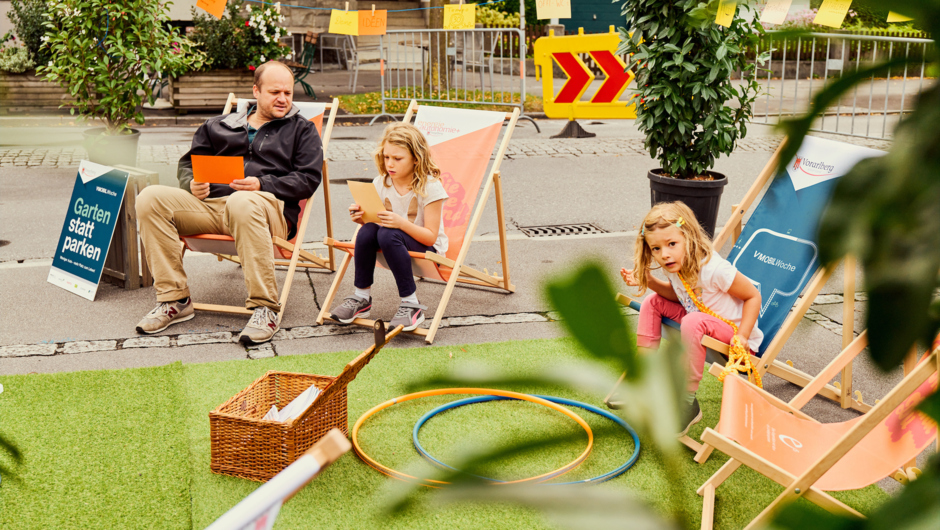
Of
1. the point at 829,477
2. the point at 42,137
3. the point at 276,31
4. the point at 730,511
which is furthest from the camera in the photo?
the point at 276,31

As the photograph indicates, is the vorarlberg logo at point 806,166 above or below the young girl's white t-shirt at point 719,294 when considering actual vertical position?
above

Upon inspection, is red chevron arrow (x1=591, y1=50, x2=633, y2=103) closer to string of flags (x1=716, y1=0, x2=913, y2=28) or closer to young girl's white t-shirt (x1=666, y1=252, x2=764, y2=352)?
young girl's white t-shirt (x1=666, y1=252, x2=764, y2=352)

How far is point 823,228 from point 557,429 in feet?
0.41

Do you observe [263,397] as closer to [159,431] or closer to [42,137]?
[159,431]

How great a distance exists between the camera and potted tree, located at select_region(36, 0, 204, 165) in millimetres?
A: 5949

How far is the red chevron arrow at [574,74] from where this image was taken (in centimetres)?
1003

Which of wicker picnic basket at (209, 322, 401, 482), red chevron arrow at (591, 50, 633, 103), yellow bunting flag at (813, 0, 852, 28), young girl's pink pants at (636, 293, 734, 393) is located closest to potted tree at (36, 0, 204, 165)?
wicker picnic basket at (209, 322, 401, 482)

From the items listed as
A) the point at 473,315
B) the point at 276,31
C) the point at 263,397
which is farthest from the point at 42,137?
the point at 276,31

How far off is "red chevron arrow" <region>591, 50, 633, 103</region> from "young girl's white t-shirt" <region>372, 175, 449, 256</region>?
235 inches

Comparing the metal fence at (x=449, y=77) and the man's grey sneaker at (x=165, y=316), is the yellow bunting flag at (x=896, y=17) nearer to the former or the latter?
the man's grey sneaker at (x=165, y=316)

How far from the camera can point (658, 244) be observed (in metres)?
3.23

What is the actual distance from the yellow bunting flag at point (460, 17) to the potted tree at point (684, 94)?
648cm

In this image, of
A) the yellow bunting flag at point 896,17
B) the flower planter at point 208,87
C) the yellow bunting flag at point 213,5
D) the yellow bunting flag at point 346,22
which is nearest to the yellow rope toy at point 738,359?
the yellow bunting flag at point 896,17

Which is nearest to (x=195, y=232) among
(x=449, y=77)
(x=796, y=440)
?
(x=796, y=440)
